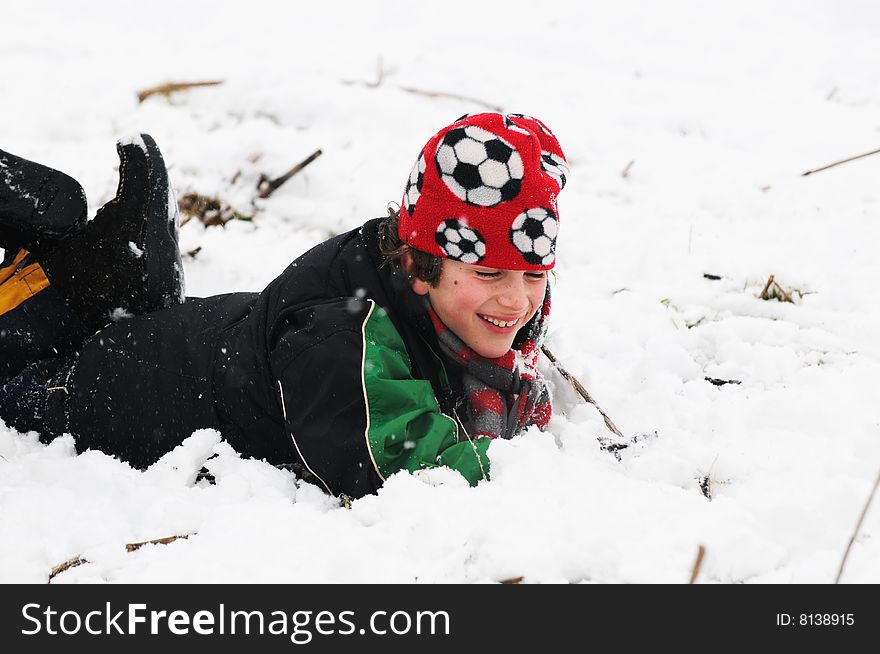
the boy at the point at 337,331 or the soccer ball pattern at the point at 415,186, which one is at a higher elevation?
the soccer ball pattern at the point at 415,186

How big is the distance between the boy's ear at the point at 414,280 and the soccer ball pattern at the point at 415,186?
0.12 metres

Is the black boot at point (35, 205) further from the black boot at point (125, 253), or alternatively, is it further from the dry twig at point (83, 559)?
the dry twig at point (83, 559)

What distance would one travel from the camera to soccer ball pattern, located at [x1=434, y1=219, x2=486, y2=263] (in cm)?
212

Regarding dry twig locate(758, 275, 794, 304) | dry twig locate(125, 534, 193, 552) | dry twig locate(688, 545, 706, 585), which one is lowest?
dry twig locate(758, 275, 794, 304)

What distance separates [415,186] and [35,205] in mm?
1237

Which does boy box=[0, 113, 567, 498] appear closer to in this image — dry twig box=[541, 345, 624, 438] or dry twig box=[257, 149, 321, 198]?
dry twig box=[541, 345, 624, 438]

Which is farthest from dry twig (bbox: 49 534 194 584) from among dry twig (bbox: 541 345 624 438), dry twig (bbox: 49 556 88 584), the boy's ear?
dry twig (bbox: 541 345 624 438)

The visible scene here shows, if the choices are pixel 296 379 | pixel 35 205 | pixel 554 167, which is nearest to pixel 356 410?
pixel 296 379

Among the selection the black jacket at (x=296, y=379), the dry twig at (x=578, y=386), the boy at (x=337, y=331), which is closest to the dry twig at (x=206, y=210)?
the boy at (x=337, y=331)

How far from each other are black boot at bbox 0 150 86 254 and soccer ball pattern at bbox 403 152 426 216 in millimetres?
1138

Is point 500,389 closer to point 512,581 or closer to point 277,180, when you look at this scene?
point 512,581

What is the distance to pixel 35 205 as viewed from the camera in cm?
256

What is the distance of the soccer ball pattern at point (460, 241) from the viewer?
212 centimetres

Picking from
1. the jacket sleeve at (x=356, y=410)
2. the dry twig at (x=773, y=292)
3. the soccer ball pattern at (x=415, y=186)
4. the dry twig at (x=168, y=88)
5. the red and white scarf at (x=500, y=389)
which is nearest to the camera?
the jacket sleeve at (x=356, y=410)
